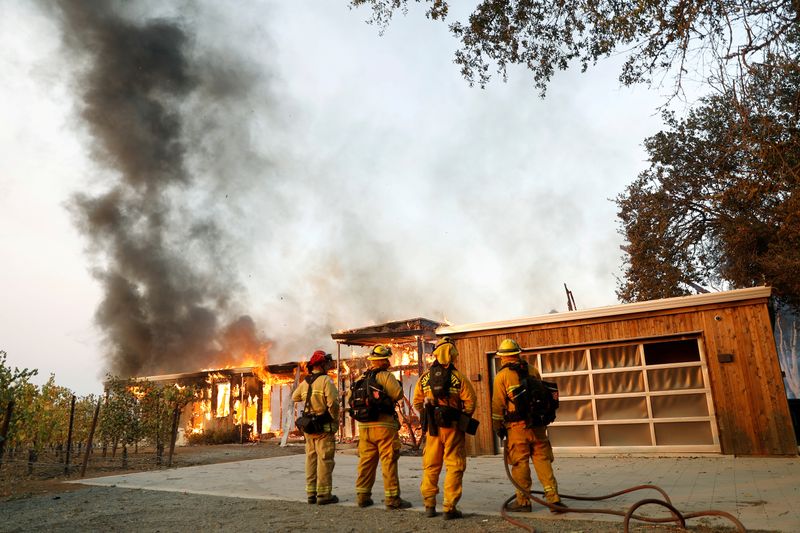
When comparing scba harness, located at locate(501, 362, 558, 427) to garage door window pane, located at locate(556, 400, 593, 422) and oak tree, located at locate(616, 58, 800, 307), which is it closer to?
garage door window pane, located at locate(556, 400, 593, 422)

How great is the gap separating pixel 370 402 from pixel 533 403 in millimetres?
1886

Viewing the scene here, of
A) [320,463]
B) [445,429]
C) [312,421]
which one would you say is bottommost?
[320,463]

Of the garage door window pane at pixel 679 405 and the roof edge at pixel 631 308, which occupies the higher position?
the roof edge at pixel 631 308

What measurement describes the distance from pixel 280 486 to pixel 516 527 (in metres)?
4.61

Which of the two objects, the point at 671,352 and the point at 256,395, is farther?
the point at 256,395

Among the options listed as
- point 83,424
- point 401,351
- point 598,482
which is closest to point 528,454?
point 598,482

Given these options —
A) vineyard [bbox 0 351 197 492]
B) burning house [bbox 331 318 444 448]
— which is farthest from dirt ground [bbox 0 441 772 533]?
burning house [bbox 331 318 444 448]

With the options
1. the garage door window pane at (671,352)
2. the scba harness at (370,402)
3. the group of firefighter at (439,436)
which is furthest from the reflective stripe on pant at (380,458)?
the garage door window pane at (671,352)

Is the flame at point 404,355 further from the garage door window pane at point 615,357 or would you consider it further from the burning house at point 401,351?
the garage door window pane at point 615,357

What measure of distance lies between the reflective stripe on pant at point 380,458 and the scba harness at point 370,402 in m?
0.19

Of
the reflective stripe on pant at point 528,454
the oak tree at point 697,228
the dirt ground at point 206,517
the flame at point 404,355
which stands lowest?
the dirt ground at point 206,517

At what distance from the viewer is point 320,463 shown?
6625mm

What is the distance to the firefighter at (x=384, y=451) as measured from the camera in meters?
6.06

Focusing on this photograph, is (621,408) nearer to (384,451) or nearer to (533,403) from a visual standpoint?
(533,403)
